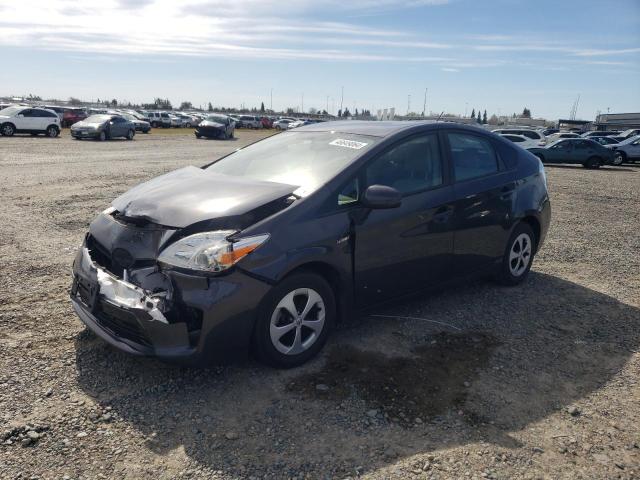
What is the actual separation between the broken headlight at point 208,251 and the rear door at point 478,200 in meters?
2.16

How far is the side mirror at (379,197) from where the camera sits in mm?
3850

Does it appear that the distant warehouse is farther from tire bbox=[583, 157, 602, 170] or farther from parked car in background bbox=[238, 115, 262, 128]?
tire bbox=[583, 157, 602, 170]

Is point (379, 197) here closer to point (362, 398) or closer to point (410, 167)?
point (410, 167)

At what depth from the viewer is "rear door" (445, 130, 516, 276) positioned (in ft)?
15.7

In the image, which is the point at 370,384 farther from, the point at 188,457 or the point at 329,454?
the point at 188,457

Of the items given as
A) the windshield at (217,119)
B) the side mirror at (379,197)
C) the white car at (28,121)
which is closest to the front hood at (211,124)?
the windshield at (217,119)

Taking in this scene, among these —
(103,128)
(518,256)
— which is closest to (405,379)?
(518,256)

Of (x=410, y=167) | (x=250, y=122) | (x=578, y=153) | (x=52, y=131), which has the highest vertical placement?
(x=410, y=167)

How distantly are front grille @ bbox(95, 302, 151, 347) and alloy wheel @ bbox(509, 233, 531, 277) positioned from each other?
385 cm

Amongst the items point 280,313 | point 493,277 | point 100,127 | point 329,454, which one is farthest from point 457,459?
point 100,127

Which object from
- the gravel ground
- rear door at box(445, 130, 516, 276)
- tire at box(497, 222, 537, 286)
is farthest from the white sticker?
tire at box(497, 222, 537, 286)

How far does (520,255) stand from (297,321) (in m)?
3.09

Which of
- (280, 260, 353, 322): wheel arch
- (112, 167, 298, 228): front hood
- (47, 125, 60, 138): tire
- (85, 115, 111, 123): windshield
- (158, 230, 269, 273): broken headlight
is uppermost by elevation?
(112, 167, 298, 228): front hood

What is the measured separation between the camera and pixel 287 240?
11.5 feet
